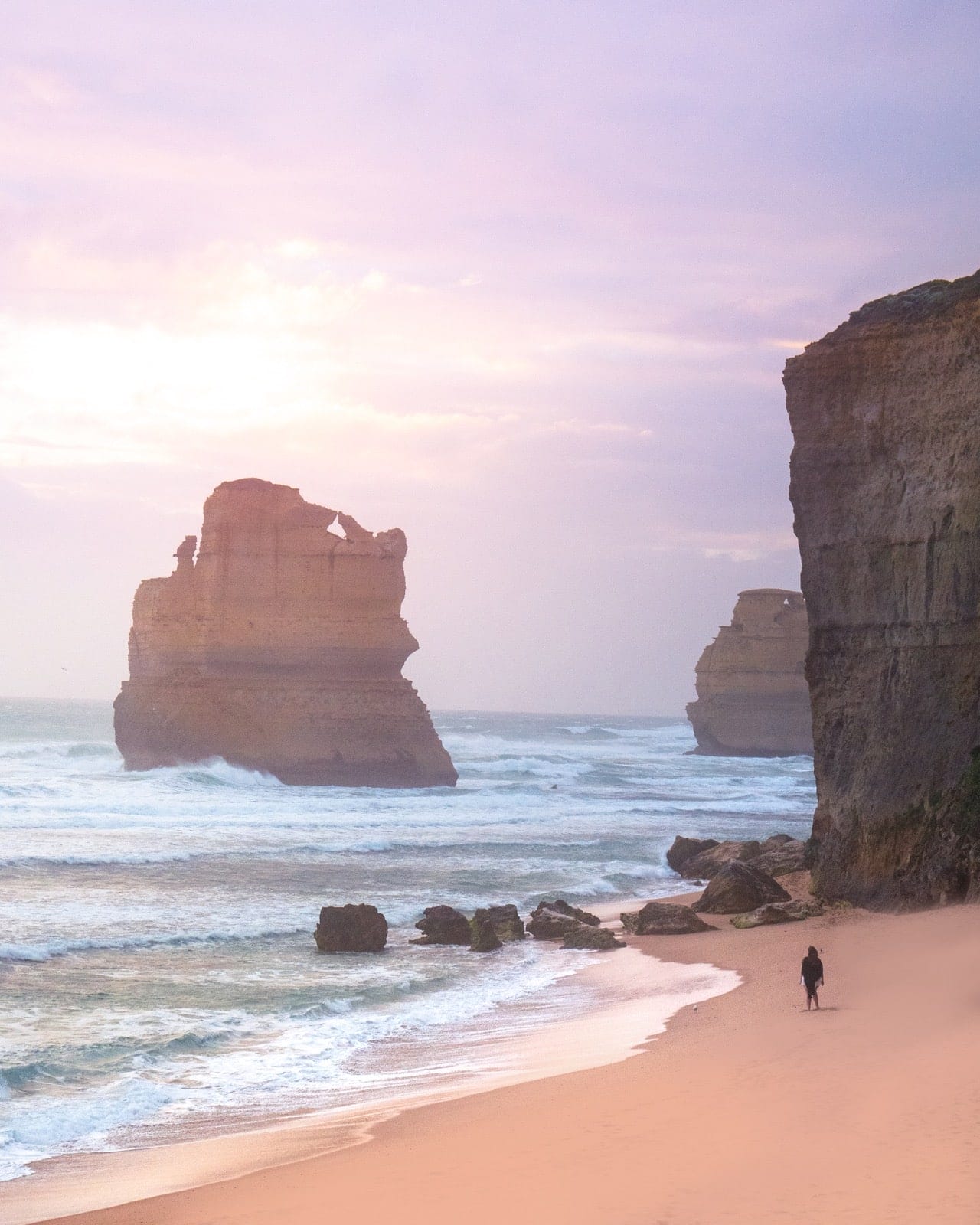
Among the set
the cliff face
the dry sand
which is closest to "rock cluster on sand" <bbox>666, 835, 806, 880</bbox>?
the cliff face

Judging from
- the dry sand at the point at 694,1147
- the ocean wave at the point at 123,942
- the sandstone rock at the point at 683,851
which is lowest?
the sandstone rock at the point at 683,851

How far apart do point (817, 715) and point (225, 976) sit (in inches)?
385

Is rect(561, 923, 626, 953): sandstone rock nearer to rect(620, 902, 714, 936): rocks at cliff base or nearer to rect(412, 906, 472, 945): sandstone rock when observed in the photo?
rect(620, 902, 714, 936): rocks at cliff base

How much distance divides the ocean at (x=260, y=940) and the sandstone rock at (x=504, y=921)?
0.48m

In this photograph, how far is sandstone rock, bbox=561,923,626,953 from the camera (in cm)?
1803

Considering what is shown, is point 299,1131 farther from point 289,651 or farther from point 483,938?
point 289,651

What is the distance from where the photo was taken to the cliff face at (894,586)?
17.2 meters

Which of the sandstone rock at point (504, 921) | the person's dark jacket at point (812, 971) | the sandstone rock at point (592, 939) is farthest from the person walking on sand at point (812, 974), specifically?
the sandstone rock at point (504, 921)

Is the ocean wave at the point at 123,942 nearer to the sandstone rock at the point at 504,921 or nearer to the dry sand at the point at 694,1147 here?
the sandstone rock at the point at 504,921

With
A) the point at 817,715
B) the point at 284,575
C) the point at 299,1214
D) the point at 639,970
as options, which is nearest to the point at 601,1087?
the point at 299,1214

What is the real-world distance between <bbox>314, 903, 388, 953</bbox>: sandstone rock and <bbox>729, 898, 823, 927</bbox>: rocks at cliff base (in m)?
5.25

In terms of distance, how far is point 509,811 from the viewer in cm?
4038

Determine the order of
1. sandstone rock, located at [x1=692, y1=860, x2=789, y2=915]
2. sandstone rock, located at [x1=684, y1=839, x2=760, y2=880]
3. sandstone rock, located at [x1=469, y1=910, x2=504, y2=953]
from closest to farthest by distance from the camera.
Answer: sandstone rock, located at [x1=469, y1=910, x2=504, y2=953], sandstone rock, located at [x1=692, y1=860, x2=789, y2=915], sandstone rock, located at [x1=684, y1=839, x2=760, y2=880]

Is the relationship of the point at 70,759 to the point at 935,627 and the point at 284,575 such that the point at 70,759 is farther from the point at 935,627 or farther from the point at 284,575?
the point at 935,627
